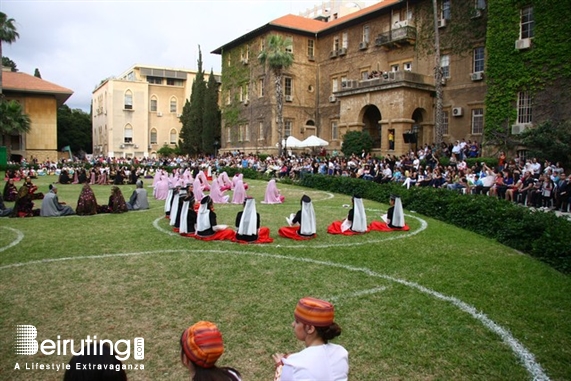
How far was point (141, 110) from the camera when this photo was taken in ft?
216

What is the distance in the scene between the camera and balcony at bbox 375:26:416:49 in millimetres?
34469

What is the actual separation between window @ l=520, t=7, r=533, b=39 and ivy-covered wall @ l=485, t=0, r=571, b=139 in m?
0.30

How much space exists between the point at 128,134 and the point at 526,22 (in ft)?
177

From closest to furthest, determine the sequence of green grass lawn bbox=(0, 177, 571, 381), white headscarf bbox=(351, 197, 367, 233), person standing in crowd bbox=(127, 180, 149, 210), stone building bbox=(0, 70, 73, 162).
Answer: green grass lawn bbox=(0, 177, 571, 381)
white headscarf bbox=(351, 197, 367, 233)
person standing in crowd bbox=(127, 180, 149, 210)
stone building bbox=(0, 70, 73, 162)

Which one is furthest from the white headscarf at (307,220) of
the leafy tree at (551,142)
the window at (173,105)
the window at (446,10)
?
the window at (173,105)

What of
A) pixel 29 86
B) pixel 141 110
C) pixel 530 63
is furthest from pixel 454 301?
pixel 141 110

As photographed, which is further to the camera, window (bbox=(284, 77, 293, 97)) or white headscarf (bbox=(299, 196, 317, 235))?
window (bbox=(284, 77, 293, 97))

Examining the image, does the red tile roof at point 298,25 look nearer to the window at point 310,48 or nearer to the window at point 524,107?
the window at point 310,48

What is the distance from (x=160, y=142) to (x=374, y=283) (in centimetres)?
6477

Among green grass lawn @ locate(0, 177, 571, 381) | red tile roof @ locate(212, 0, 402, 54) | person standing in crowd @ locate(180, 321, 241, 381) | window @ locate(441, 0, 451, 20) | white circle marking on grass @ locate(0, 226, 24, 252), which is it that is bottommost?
green grass lawn @ locate(0, 177, 571, 381)

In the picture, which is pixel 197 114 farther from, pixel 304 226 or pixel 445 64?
pixel 304 226

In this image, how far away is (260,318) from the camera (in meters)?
6.19

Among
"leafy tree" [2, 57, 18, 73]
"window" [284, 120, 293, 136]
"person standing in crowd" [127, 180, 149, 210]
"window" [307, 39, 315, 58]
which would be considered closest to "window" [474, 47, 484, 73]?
"window" [307, 39, 315, 58]

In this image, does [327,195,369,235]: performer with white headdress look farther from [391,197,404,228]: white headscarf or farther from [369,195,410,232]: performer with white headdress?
[391,197,404,228]: white headscarf
